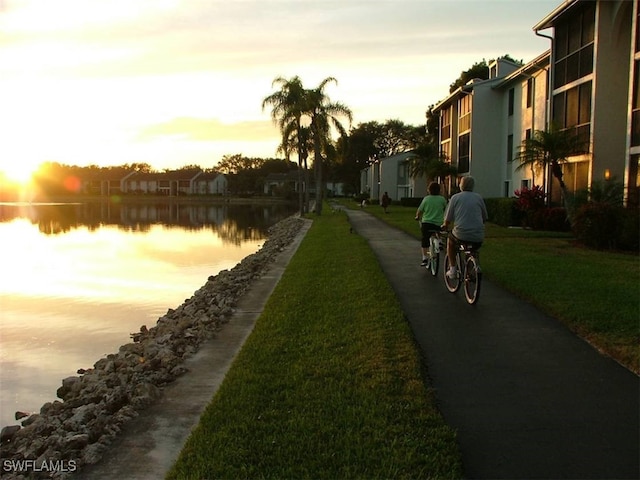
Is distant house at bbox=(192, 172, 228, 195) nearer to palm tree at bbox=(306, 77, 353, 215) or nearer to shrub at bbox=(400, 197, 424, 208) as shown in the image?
shrub at bbox=(400, 197, 424, 208)

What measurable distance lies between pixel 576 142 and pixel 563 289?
13.9 metres

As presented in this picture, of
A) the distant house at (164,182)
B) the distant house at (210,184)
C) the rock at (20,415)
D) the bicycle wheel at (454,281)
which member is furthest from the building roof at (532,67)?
the distant house at (164,182)

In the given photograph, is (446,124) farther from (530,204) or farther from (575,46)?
(530,204)

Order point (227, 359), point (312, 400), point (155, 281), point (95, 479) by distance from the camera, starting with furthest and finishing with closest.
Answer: point (155, 281)
point (227, 359)
point (312, 400)
point (95, 479)

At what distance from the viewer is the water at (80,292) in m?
8.82

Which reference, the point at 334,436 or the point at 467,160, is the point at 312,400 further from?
the point at 467,160

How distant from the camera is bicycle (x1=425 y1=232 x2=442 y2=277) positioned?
39.7 ft

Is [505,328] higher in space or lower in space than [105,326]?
higher

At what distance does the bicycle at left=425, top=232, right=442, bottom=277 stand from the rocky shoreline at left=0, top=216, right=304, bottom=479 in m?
4.38

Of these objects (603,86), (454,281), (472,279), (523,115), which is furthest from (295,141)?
(472,279)

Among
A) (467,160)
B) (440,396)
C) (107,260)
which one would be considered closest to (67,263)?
(107,260)

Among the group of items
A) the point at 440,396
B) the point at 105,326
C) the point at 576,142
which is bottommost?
the point at 105,326

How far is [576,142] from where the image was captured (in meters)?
22.1

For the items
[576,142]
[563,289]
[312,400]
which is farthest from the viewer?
[576,142]
